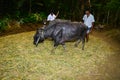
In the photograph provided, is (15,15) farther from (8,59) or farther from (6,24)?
(8,59)

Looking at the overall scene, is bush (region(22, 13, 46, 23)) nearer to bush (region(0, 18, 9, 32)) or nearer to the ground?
bush (region(0, 18, 9, 32))

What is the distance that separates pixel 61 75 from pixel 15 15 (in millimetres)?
11523

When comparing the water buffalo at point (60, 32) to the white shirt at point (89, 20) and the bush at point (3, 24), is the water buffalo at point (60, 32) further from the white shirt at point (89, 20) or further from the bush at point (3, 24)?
the bush at point (3, 24)

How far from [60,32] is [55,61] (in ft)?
6.58

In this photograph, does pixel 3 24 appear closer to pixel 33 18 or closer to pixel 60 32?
pixel 33 18

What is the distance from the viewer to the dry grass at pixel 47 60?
1227 centimetres

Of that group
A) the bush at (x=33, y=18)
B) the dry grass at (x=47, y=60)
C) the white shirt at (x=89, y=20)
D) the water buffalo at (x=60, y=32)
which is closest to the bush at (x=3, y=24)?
the bush at (x=33, y=18)

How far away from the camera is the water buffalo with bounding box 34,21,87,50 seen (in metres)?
15.0

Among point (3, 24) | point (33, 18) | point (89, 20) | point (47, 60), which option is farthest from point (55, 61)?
point (33, 18)

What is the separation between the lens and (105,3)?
24953 millimetres

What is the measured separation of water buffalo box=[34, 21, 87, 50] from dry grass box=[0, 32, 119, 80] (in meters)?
0.50

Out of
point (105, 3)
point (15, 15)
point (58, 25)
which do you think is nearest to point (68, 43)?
point (58, 25)

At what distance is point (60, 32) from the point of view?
15.0 m

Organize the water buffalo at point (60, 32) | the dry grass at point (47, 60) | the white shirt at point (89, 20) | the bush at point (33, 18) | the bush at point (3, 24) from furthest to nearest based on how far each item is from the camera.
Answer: the bush at point (33, 18)
the bush at point (3, 24)
the white shirt at point (89, 20)
the water buffalo at point (60, 32)
the dry grass at point (47, 60)
